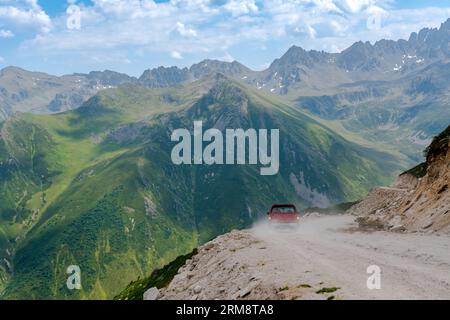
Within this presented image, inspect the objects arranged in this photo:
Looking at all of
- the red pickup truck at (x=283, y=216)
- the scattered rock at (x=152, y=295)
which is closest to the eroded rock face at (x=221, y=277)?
the scattered rock at (x=152, y=295)

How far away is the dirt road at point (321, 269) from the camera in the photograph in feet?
64.5

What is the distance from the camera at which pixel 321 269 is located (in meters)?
24.3

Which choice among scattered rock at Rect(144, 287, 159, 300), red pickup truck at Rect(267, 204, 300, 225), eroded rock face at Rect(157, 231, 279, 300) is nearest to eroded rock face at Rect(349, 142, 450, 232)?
red pickup truck at Rect(267, 204, 300, 225)

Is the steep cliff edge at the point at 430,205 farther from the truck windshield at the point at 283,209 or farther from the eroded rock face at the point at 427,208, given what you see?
the truck windshield at the point at 283,209

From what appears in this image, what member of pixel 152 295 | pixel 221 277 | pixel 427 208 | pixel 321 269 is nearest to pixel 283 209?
pixel 427 208

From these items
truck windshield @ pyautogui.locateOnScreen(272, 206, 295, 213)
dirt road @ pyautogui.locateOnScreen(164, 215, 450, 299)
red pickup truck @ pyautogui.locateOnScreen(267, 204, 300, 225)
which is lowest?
red pickup truck @ pyautogui.locateOnScreen(267, 204, 300, 225)

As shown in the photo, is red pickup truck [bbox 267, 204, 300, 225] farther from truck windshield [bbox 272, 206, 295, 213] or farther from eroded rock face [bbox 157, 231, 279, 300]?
eroded rock face [bbox 157, 231, 279, 300]

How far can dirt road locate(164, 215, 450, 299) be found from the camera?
19.6 m

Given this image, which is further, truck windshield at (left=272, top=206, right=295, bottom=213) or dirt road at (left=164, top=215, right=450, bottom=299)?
truck windshield at (left=272, top=206, right=295, bottom=213)

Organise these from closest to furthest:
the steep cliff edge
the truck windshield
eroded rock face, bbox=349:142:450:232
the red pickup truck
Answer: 1. eroded rock face, bbox=349:142:450:232
2. the steep cliff edge
3. the red pickup truck
4. the truck windshield

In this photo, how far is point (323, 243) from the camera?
1489 inches
